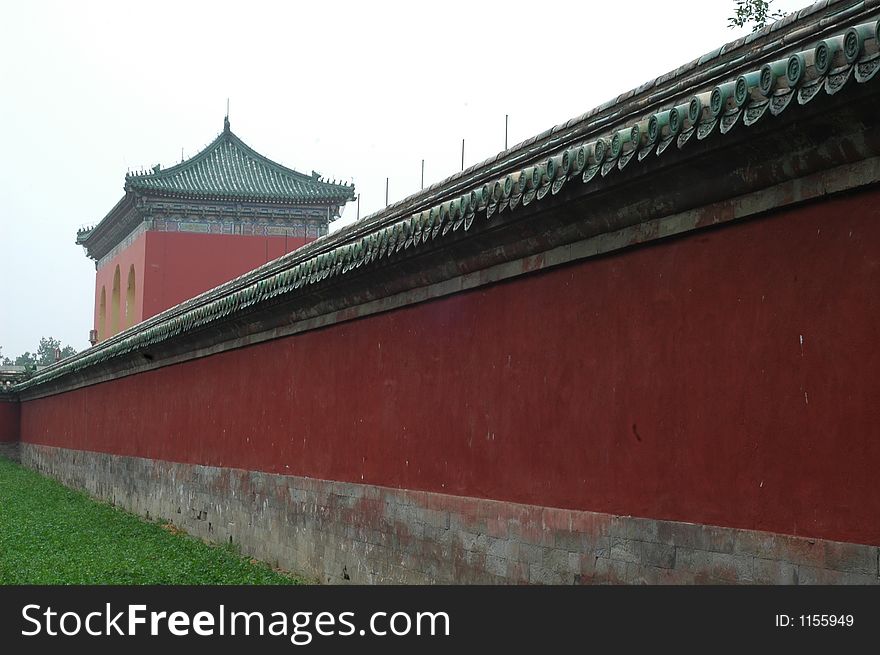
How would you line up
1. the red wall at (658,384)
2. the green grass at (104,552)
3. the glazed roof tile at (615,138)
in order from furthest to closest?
the green grass at (104,552)
the red wall at (658,384)
the glazed roof tile at (615,138)

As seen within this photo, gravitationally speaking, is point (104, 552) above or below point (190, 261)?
below

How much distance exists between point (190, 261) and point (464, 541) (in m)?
24.7

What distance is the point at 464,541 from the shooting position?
321 inches

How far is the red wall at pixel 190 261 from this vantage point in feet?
103

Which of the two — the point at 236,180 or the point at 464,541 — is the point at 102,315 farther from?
the point at 464,541

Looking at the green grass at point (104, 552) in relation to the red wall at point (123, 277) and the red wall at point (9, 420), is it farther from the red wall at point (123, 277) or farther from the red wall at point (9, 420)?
the red wall at point (9, 420)

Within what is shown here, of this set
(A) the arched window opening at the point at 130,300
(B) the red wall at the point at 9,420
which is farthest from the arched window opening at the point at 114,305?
(B) the red wall at the point at 9,420

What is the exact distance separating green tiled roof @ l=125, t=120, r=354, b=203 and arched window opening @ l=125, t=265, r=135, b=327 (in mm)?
2795

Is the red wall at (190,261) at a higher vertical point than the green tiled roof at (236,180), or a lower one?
lower

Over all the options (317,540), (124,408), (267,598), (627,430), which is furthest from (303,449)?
(124,408)

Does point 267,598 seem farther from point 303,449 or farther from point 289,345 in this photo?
point 289,345

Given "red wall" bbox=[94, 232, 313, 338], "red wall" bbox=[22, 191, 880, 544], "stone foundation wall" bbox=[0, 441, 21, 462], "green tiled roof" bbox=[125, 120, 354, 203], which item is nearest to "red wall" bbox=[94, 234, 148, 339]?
"red wall" bbox=[94, 232, 313, 338]

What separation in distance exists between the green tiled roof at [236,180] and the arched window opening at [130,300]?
2795mm

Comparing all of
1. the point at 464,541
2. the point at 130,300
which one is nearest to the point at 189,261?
the point at 130,300
